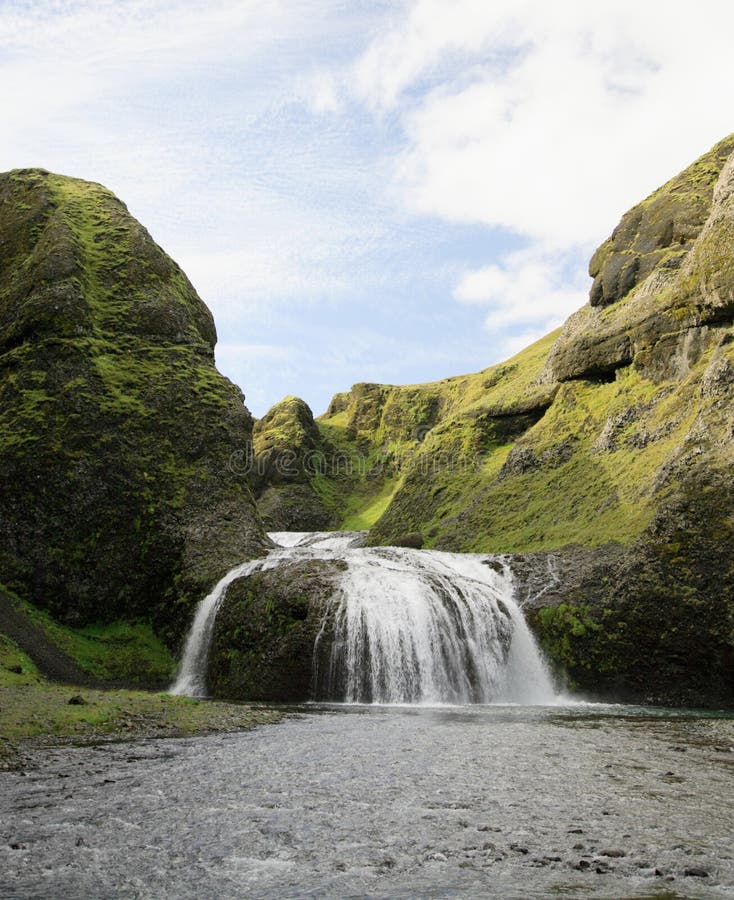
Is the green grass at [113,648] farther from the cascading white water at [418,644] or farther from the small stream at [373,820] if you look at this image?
the small stream at [373,820]

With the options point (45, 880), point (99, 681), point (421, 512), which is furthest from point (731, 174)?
point (45, 880)

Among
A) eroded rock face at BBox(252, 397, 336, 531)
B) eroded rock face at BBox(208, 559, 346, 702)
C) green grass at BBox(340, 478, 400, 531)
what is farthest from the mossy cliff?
eroded rock face at BBox(252, 397, 336, 531)

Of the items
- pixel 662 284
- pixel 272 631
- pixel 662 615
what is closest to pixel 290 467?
pixel 662 284

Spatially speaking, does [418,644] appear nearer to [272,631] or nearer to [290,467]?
[272,631]

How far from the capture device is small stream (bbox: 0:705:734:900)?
22.9ft

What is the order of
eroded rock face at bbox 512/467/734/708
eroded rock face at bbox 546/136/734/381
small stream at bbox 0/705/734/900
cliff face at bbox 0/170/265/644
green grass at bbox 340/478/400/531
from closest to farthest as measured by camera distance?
small stream at bbox 0/705/734/900 < eroded rock face at bbox 512/467/734/708 < cliff face at bbox 0/170/265/644 < eroded rock face at bbox 546/136/734/381 < green grass at bbox 340/478/400/531

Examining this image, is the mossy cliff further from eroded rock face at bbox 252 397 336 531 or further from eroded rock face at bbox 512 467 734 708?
eroded rock face at bbox 252 397 336 531

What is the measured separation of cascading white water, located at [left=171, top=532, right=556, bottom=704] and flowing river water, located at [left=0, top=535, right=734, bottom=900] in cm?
600

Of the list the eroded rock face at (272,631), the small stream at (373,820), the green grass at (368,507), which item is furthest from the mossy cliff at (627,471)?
the green grass at (368,507)

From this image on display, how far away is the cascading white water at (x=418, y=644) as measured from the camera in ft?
90.8

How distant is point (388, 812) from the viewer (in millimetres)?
9703

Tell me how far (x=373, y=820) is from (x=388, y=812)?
0.47m

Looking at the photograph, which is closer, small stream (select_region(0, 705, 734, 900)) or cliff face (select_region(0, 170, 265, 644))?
small stream (select_region(0, 705, 734, 900))

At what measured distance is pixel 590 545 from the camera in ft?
123
